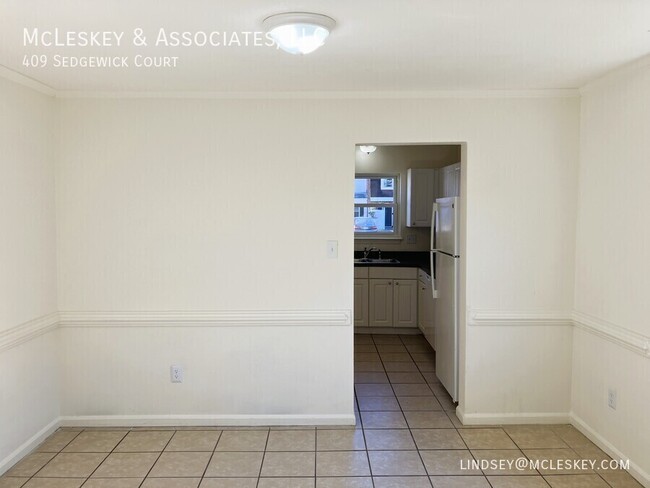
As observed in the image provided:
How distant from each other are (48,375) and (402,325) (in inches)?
146

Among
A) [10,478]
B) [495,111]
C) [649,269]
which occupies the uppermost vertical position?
[495,111]

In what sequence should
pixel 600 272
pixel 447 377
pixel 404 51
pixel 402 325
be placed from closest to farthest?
pixel 404 51
pixel 600 272
pixel 447 377
pixel 402 325

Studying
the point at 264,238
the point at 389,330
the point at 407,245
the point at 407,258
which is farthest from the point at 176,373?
the point at 407,245

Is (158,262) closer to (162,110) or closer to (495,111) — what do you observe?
(162,110)

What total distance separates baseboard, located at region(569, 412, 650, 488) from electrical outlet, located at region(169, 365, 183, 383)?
2719 millimetres

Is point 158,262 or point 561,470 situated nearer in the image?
point 561,470

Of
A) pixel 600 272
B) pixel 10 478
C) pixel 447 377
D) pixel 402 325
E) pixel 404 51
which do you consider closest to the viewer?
pixel 404 51

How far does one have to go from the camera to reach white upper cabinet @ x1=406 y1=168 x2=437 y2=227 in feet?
20.9

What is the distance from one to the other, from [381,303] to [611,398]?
3.07 m

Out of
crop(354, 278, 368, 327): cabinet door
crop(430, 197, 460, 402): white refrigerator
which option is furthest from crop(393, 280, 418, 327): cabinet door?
crop(430, 197, 460, 402): white refrigerator

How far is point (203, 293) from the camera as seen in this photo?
3.73 meters

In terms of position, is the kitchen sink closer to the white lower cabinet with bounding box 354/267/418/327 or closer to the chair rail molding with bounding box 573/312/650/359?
the white lower cabinet with bounding box 354/267/418/327

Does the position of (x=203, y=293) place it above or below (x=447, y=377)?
above

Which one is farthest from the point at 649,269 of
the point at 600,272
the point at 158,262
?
the point at 158,262
